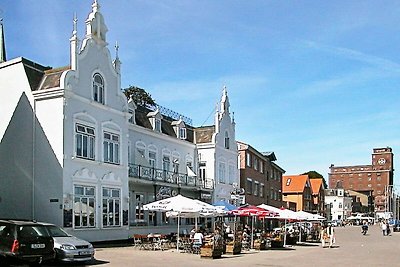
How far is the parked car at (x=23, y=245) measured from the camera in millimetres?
17953

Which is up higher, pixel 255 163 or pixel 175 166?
pixel 255 163

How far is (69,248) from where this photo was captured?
20.3 meters

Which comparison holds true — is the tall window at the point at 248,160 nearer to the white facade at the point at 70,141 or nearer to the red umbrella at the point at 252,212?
the red umbrella at the point at 252,212

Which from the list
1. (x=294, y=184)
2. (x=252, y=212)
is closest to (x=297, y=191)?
(x=294, y=184)

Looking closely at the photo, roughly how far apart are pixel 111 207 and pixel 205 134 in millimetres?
18903

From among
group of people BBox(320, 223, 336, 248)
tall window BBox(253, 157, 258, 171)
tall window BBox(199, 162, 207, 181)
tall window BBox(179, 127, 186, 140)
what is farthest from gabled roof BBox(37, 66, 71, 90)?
tall window BBox(253, 157, 258, 171)

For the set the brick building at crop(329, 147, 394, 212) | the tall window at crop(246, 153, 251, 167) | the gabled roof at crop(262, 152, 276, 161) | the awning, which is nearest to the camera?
the awning

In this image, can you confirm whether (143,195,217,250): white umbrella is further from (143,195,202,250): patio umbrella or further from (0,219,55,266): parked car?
(0,219,55,266): parked car

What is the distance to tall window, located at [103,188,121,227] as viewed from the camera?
32.3 metres

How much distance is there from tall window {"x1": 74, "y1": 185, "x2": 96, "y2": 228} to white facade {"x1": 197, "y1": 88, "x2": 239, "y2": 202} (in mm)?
19337

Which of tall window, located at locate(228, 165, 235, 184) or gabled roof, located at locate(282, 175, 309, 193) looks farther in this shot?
gabled roof, located at locate(282, 175, 309, 193)

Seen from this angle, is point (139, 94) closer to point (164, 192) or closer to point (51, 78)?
point (164, 192)

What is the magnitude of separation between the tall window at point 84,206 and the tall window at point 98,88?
5.16 meters

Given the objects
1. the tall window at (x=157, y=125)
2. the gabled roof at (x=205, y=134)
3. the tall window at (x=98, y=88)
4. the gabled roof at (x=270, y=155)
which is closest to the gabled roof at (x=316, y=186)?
the gabled roof at (x=270, y=155)
